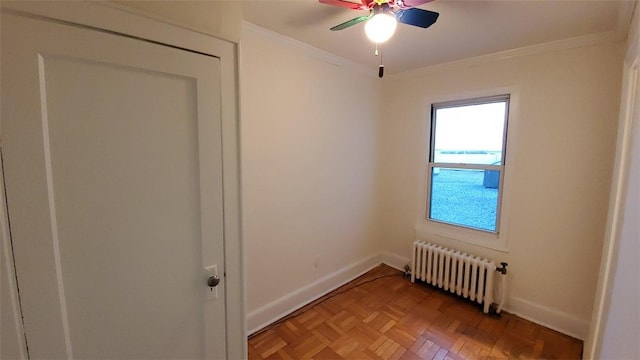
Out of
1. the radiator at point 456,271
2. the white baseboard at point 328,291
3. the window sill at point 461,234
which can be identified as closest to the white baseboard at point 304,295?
the white baseboard at point 328,291

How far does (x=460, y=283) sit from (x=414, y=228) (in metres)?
0.72

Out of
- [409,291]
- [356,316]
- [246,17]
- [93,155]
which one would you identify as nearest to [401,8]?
[246,17]

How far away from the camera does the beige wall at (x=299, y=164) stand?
82.7 inches

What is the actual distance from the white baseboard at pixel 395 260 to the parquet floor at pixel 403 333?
511mm

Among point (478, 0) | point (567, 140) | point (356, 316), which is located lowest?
point (356, 316)

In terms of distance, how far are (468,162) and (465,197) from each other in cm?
38

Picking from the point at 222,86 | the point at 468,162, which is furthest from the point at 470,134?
the point at 222,86

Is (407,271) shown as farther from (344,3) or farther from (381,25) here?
(344,3)

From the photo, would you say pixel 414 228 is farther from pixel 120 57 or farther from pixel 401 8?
pixel 120 57

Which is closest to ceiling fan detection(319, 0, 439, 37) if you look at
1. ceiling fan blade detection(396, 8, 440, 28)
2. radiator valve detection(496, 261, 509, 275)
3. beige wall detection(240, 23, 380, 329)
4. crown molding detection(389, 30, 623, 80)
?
ceiling fan blade detection(396, 8, 440, 28)

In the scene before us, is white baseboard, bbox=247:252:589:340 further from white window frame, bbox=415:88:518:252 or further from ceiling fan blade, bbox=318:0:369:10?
ceiling fan blade, bbox=318:0:369:10

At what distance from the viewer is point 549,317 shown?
2.27 metres

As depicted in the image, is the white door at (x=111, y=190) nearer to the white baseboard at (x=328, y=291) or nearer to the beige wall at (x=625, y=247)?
the white baseboard at (x=328, y=291)

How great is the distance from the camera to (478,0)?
1.56m
